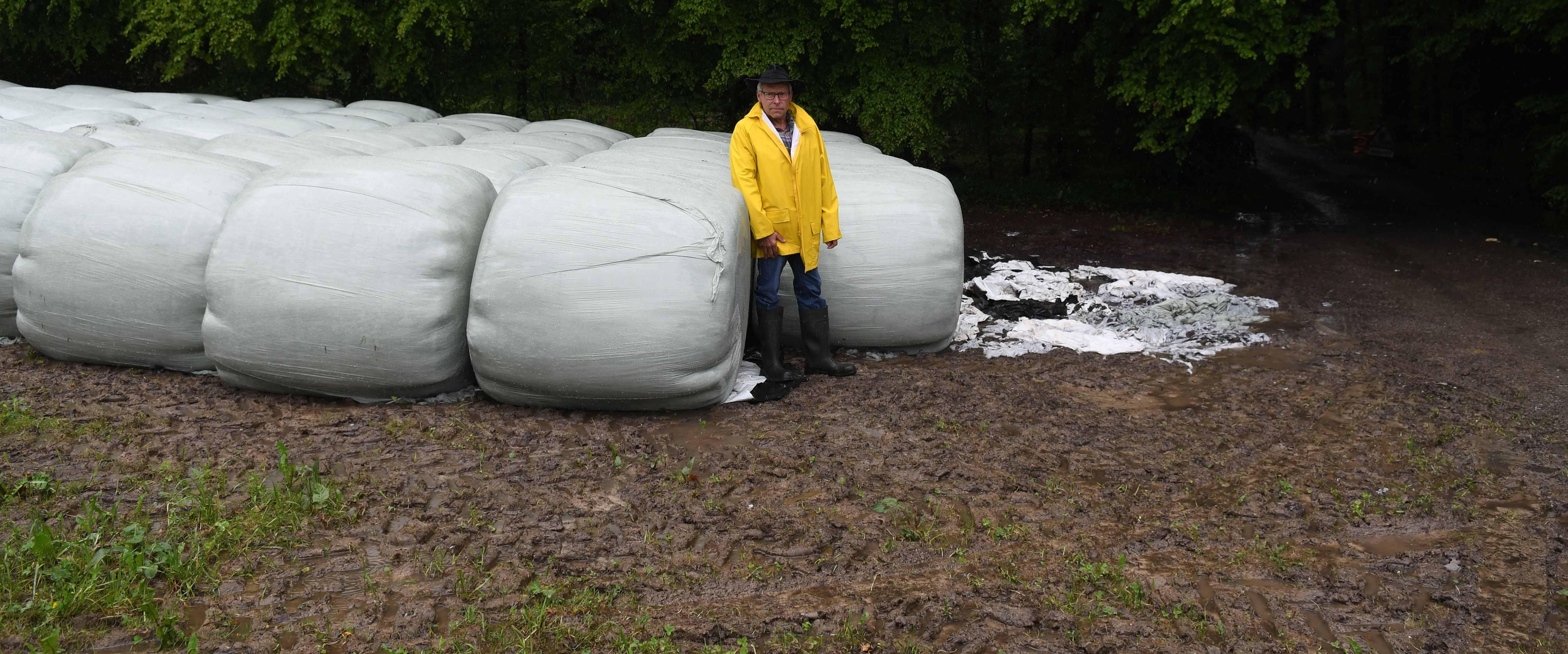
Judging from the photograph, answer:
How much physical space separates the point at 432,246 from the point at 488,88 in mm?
9720

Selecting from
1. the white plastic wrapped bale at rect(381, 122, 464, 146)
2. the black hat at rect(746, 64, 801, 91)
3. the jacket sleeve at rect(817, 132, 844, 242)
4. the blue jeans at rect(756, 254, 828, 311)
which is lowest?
the blue jeans at rect(756, 254, 828, 311)

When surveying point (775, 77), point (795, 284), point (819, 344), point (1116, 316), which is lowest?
point (1116, 316)

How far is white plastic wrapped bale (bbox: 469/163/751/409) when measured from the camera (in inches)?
190

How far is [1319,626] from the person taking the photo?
345cm

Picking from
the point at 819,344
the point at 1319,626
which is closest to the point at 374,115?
the point at 819,344

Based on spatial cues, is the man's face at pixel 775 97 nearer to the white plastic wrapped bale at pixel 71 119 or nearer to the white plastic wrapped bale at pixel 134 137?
Answer: the white plastic wrapped bale at pixel 134 137

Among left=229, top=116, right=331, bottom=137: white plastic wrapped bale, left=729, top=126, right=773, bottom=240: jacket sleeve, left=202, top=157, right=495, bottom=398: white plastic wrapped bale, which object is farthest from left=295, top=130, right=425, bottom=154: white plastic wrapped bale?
left=729, top=126, right=773, bottom=240: jacket sleeve

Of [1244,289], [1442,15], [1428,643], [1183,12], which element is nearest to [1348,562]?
[1428,643]

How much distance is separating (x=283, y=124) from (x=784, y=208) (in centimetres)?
528

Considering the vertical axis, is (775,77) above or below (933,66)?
above

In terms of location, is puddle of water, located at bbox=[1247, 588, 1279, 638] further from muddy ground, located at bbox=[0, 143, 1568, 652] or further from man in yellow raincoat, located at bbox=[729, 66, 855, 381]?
man in yellow raincoat, located at bbox=[729, 66, 855, 381]

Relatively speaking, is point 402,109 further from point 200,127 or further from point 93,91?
point 93,91

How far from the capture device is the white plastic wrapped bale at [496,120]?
9.80m

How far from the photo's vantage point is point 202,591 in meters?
3.39
